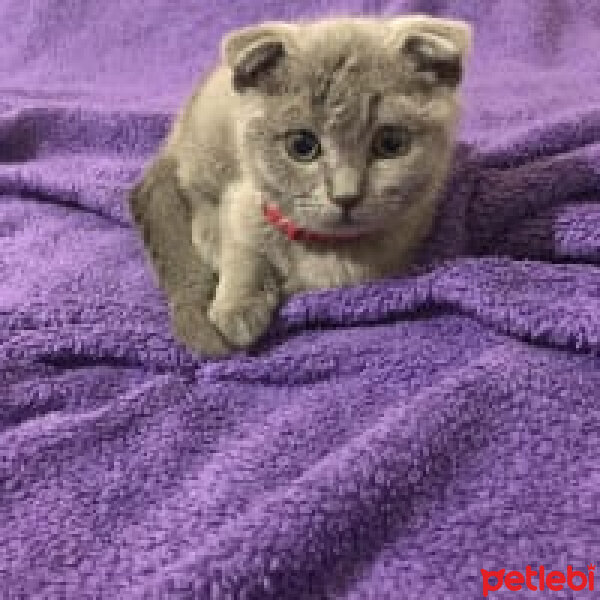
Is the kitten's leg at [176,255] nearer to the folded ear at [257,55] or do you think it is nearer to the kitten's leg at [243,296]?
the kitten's leg at [243,296]

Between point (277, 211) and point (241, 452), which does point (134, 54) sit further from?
point (241, 452)

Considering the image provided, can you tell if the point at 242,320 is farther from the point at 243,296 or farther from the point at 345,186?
the point at 345,186

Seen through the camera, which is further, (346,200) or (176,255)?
(176,255)

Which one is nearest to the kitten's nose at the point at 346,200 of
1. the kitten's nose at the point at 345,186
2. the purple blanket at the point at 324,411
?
the kitten's nose at the point at 345,186

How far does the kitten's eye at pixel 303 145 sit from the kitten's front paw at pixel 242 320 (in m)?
0.17

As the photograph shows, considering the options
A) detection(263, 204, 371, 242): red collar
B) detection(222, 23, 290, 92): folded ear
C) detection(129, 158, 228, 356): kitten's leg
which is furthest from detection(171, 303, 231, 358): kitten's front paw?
detection(222, 23, 290, 92): folded ear

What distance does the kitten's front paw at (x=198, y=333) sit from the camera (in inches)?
37.2

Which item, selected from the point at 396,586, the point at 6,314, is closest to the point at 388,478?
the point at 396,586

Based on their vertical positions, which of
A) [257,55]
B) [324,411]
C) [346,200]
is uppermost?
[257,55]

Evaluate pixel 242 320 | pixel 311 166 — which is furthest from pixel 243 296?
pixel 311 166

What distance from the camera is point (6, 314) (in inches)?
39.7

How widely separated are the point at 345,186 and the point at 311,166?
0.05 m

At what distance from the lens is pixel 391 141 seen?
90 centimetres

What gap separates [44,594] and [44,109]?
2.96 feet
